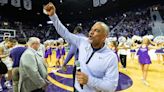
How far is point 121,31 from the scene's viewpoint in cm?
3419

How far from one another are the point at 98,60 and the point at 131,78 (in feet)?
26.4

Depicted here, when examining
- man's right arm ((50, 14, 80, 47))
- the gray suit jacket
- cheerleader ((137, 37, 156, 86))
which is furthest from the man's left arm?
cheerleader ((137, 37, 156, 86))

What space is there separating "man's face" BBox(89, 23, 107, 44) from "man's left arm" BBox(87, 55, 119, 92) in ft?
0.68

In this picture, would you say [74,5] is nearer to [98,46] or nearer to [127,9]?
[127,9]

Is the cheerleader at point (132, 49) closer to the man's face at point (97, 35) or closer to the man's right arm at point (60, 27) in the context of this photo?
the man's right arm at point (60, 27)

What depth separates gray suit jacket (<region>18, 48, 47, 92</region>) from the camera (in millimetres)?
4680

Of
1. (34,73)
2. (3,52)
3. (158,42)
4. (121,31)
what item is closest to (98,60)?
(34,73)

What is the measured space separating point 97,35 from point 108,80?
0.43 m

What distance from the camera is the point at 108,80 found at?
2559mm

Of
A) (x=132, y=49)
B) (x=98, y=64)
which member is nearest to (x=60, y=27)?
(x=98, y=64)

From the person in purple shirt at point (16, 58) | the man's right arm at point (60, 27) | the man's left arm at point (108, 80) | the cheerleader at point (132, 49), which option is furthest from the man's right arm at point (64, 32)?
the cheerleader at point (132, 49)

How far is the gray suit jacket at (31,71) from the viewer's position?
4.68m

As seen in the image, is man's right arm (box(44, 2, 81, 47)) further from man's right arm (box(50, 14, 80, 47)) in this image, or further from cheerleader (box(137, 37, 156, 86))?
cheerleader (box(137, 37, 156, 86))

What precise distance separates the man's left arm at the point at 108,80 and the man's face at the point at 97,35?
208mm
